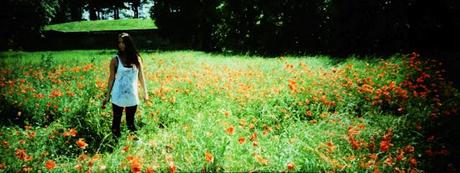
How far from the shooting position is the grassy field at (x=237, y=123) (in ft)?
14.7

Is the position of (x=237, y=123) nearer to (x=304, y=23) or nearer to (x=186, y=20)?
(x=304, y=23)

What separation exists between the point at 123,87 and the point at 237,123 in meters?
2.16

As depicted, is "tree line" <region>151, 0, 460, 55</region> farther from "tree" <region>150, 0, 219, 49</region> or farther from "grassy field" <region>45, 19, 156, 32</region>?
"grassy field" <region>45, 19, 156, 32</region>

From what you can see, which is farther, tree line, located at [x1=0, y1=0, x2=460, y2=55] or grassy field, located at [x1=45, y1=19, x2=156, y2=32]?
grassy field, located at [x1=45, y1=19, x2=156, y2=32]

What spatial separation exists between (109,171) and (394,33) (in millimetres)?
16098

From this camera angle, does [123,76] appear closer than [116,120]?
Yes

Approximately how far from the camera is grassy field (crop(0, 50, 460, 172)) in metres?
4.48

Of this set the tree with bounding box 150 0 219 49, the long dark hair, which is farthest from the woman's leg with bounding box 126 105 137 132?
the tree with bounding box 150 0 219 49

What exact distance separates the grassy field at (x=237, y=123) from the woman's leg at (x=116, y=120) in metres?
0.13

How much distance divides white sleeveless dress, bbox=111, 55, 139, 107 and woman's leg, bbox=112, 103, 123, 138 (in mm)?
135

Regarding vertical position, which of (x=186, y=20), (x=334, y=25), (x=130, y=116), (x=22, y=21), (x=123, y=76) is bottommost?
(x=130, y=116)

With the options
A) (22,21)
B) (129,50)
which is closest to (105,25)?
(22,21)

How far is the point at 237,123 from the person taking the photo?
21.1ft

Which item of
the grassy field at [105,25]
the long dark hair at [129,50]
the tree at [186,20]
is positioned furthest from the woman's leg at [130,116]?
the grassy field at [105,25]
